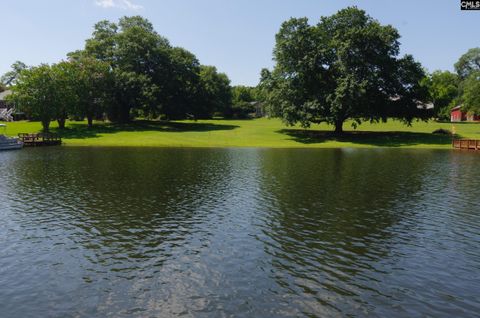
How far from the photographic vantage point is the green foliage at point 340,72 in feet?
274

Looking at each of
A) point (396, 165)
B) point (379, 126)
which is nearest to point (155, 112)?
point (379, 126)

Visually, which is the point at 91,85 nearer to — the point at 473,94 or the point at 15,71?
the point at 15,71

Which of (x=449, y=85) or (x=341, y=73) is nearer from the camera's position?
(x=341, y=73)

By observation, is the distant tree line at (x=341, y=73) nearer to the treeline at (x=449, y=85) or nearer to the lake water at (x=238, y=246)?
the treeline at (x=449, y=85)

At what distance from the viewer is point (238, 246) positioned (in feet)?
63.8

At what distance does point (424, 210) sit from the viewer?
88.9 feet

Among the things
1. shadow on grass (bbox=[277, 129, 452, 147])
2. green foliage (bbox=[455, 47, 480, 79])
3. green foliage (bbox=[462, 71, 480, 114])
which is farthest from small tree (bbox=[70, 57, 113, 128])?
green foliage (bbox=[455, 47, 480, 79])

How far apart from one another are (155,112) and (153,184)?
262ft

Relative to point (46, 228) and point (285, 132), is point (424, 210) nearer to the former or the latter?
point (46, 228)

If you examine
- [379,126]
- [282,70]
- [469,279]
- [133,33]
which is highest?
[133,33]

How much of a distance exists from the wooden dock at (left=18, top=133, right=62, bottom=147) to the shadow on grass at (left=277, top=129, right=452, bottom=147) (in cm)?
5035

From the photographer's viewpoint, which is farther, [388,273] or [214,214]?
[214,214]

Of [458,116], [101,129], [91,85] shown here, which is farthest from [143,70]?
[458,116]

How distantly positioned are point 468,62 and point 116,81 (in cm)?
17479
